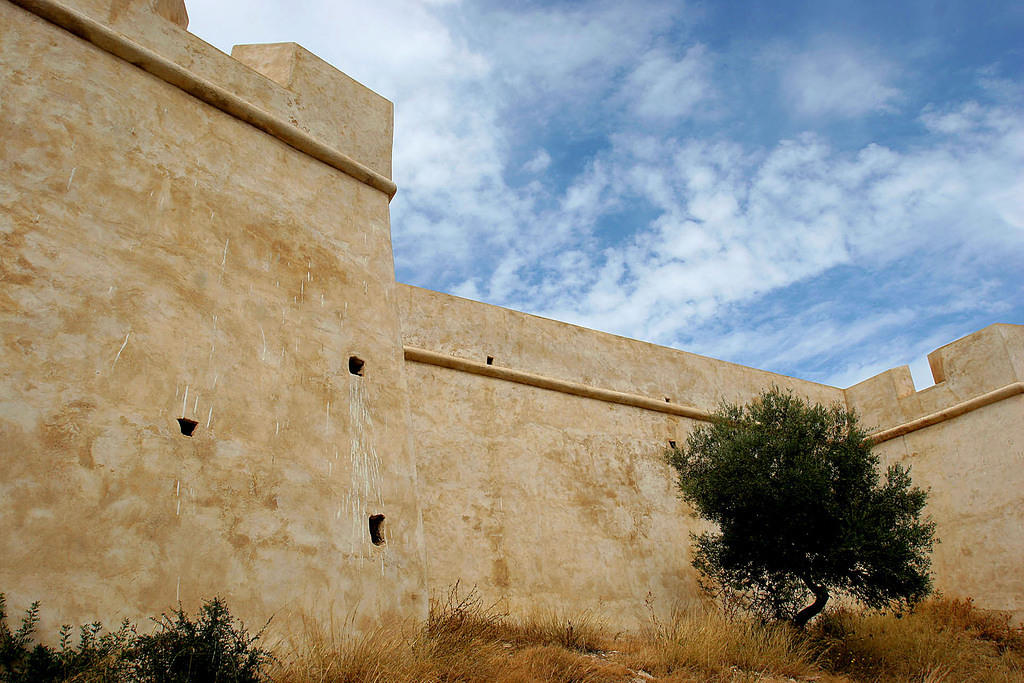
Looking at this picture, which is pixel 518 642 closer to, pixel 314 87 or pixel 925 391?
pixel 314 87

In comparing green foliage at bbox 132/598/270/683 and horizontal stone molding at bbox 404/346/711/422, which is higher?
horizontal stone molding at bbox 404/346/711/422

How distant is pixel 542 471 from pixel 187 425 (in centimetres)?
383

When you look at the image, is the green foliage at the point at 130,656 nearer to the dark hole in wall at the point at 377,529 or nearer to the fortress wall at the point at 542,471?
the dark hole in wall at the point at 377,529

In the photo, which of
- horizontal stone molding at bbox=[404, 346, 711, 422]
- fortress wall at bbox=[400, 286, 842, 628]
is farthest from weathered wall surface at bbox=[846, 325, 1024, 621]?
fortress wall at bbox=[400, 286, 842, 628]

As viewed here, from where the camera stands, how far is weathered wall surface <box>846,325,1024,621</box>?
24.4 feet

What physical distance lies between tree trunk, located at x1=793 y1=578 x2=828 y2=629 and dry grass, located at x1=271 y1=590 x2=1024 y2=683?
0.54ft

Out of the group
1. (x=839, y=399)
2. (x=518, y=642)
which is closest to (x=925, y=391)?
(x=839, y=399)

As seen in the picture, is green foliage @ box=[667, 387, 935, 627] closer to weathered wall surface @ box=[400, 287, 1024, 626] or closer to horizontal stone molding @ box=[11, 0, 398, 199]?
weathered wall surface @ box=[400, 287, 1024, 626]

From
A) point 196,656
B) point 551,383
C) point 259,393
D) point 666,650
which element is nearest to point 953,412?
point 551,383

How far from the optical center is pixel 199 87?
197 inches

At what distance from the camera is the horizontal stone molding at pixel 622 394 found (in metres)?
6.98

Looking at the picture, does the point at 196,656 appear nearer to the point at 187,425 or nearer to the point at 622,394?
the point at 187,425

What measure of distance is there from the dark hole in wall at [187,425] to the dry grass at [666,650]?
1.30 meters

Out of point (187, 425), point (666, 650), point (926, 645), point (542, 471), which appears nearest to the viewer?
point (187, 425)
